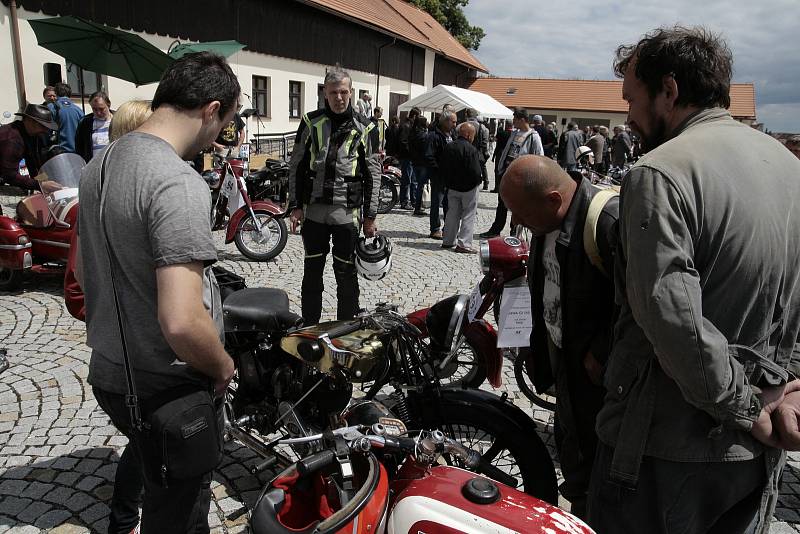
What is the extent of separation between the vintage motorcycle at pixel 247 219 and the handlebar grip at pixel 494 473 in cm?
519

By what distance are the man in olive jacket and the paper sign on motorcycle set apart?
1.02 metres

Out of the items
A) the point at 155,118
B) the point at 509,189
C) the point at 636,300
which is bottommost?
the point at 636,300

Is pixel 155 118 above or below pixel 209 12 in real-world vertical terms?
below

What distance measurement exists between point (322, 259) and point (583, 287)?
259cm

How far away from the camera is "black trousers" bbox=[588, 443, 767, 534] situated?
1.50 meters

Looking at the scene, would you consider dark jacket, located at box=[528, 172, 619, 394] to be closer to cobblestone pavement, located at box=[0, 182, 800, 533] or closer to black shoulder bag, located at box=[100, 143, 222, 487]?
black shoulder bag, located at box=[100, 143, 222, 487]

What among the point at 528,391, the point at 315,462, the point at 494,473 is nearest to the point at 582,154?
the point at 528,391

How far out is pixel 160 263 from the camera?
1.50m

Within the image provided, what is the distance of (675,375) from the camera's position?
138 cm

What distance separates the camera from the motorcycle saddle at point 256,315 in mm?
2605

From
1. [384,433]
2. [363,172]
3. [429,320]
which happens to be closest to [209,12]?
[363,172]

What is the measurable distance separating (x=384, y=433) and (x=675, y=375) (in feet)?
2.64

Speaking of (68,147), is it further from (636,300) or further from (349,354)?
(636,300)

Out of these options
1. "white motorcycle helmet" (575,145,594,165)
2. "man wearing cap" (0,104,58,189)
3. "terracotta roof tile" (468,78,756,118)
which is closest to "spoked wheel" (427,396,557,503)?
"man wearing cap" (0,104,58,189)
